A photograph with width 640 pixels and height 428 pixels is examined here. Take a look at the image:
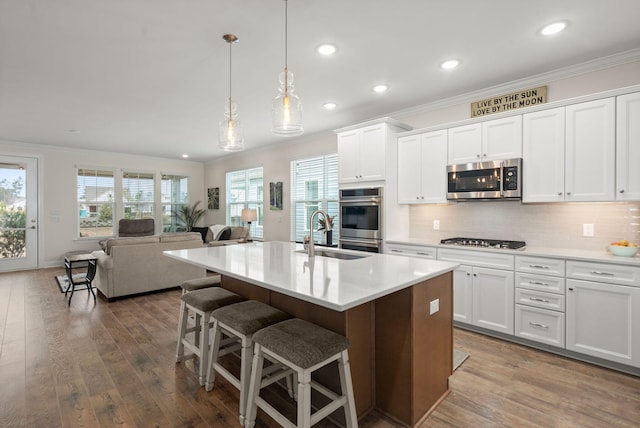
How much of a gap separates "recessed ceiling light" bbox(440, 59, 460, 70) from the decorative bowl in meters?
2.07

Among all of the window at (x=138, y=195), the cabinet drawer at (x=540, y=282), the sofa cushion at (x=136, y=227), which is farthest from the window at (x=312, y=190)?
the window at (x=138, y=195)

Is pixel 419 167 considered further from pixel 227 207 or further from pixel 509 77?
pixel 227 207

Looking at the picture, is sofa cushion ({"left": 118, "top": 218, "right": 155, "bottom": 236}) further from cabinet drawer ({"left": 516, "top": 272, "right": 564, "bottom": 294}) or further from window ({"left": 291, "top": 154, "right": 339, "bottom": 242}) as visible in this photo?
cabinet drawer ({"left": 516, "top": 272, "right": 564, "bottom": 294})

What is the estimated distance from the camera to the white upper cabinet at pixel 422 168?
11.9 ft

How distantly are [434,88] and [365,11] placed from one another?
66.3 inches

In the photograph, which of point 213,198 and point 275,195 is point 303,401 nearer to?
point 275,195

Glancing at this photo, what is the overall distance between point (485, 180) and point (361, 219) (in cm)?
151

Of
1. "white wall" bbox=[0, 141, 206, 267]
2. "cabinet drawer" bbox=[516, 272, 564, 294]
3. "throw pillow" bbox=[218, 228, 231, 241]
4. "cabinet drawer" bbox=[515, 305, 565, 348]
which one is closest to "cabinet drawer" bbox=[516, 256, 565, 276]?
"cabinet drawer" bbox=[516, 272, 564, 294]

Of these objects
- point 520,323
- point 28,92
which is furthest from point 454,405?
point 28,92

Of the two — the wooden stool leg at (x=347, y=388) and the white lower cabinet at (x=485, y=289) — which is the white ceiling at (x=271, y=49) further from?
the wooden stool leg at (x=347, y=388)

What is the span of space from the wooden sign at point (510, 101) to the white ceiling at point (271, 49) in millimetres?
196

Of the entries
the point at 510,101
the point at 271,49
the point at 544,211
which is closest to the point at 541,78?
the point at 510,101

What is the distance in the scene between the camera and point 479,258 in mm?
3158

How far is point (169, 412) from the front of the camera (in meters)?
2.00
